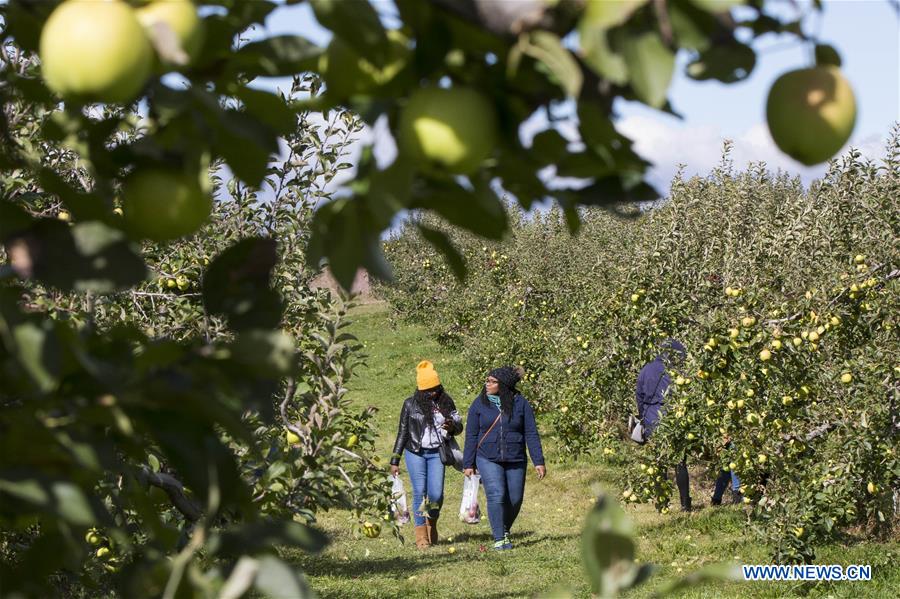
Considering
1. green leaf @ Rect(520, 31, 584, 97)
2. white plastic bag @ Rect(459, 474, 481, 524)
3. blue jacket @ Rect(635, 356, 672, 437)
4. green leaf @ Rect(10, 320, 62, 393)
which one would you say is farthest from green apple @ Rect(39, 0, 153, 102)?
white plastic bag @ Rect(459, 474, 481, 524)

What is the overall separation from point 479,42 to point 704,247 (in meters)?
9.06

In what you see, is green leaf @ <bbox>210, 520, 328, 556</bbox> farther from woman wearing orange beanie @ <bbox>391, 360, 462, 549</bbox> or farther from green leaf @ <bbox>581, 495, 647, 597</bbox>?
woman wearing orange beanie @ <bbox>391, 360, 462, 549</bbox>

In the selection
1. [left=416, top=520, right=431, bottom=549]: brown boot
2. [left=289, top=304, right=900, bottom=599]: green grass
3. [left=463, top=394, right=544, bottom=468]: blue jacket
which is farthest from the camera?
[left=416, top=520, right=431, bottom=549]: brown boot

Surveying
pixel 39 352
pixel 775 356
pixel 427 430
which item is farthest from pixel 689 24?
pixel 427 430

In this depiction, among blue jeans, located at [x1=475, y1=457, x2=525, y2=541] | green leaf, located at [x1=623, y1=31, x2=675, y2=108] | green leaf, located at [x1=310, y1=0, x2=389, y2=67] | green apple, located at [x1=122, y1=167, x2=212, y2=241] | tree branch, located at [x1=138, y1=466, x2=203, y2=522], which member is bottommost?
blue jeans, located at [x1=475, y1=457, x2=525, y2=541]

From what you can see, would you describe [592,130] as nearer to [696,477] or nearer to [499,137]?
[499,137]

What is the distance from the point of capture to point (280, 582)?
77 centimetres

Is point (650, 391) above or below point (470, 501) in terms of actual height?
above

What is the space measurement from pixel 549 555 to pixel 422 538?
1361 mm

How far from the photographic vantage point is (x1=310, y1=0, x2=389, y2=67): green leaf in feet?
2.69

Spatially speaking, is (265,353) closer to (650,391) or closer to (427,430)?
(427,430)

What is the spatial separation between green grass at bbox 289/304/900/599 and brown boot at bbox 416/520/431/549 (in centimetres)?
12

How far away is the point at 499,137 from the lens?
34.5 inches

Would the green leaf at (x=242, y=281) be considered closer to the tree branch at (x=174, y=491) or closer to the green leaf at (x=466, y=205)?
the green leaf at (x=466, y=205)
